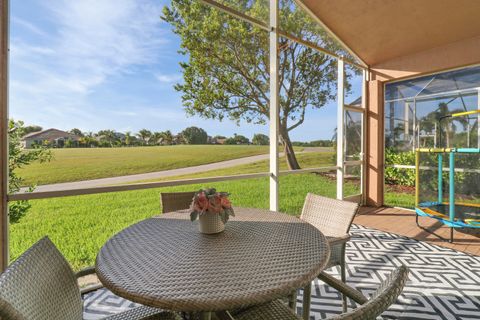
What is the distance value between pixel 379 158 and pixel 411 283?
352cm

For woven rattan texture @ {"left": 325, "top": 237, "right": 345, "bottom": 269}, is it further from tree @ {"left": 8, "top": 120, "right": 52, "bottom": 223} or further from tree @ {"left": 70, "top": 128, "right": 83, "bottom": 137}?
tree @ {"left": 70, "top": 128, "right": 83, "bottom": 137}

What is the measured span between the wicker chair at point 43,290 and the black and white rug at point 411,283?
1.05 metres

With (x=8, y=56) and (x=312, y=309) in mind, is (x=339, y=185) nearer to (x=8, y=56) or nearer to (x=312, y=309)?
(x=312, y=309)

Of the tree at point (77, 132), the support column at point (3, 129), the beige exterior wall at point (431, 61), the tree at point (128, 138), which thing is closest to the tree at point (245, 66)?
the beige exterior wall at point (431, 61)

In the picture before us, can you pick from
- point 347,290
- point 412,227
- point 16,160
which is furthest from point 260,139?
point 347,290

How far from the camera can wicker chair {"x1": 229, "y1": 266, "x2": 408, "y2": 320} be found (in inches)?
32.0

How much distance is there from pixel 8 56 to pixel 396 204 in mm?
6454

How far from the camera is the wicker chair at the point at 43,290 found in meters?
0.90

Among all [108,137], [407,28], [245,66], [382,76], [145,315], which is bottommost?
[145,315]

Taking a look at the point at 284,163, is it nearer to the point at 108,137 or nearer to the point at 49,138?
the point at 108,137

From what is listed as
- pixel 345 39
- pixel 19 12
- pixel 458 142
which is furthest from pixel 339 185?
pixel 19 12

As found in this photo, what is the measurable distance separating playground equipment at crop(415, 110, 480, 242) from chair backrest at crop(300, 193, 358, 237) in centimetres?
261

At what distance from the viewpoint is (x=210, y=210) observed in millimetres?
1464

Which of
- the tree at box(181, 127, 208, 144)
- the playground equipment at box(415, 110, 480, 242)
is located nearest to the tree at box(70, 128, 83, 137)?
the tree at box(181, 127, 208, 144)
